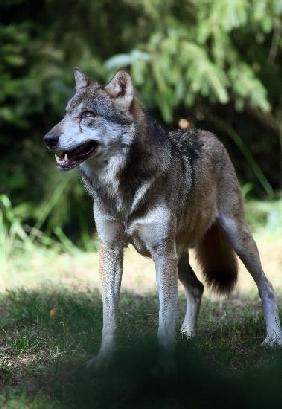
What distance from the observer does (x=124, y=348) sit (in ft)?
14.4

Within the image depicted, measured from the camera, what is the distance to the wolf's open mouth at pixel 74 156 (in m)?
5.00

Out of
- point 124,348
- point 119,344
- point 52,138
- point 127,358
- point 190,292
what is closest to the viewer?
point 127,358

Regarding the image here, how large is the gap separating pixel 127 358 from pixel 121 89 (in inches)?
76.1

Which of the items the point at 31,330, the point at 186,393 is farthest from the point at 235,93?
the point at 186,393

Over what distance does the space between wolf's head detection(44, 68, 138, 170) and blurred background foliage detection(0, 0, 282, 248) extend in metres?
5.19

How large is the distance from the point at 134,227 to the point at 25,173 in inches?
248

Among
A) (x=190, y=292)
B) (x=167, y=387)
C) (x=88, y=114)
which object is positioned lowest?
(x=167, y=387)

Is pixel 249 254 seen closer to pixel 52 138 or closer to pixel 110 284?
pixel 110 284

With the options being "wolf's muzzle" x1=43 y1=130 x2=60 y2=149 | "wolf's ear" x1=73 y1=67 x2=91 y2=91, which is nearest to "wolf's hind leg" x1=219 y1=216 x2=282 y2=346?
"wolf's ear" x1=73 y1=67 x2=91 y2=91

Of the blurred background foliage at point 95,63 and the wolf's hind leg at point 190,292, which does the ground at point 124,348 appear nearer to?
the wolf's hind leg at point 190,292

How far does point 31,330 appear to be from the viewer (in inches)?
235

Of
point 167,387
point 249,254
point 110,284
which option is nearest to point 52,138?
point 110,284

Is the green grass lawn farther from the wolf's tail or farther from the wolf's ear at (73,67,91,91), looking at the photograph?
the wolf's ear at (73,67,91,91)

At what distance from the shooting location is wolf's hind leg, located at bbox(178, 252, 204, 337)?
6.32 metres
